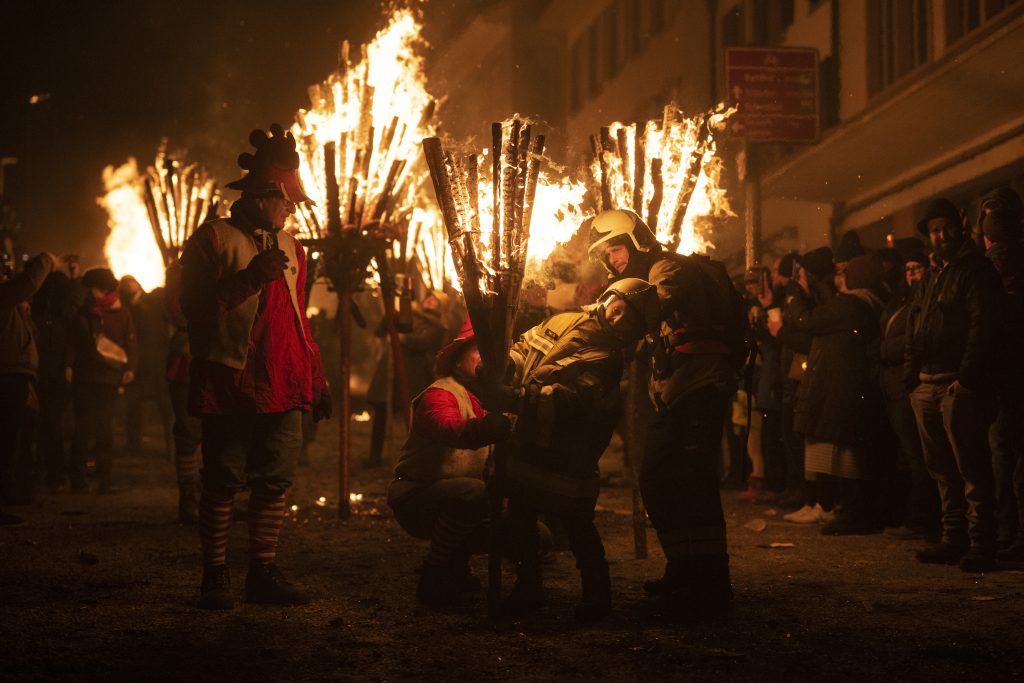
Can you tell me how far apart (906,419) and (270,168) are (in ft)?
16.6

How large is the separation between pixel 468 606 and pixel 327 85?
643 cm

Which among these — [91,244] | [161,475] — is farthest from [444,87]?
[161,475]

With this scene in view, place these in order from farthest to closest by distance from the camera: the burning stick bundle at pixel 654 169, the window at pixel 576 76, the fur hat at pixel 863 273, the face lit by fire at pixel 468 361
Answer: the window at pixel 576 76 → the fur hat at pixel 863 273 → the burning stick bundle at pixel 654 169 → the face lit by fire at pixel 468 361

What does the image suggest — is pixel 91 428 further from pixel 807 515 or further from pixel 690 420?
pixel 690 420

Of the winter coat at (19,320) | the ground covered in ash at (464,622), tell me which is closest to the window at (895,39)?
the ground covered in ash at (464,622)

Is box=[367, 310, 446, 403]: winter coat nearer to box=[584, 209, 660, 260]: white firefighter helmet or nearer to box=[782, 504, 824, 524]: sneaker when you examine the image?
box=[782, 504, 824, 524]: sneaker

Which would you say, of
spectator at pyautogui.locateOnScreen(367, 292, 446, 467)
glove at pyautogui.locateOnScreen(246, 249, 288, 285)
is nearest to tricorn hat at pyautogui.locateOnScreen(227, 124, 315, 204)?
glove at pyautogui.locateOnScreen(246, 249, 288, 285)

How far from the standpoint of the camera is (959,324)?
23.7 feet

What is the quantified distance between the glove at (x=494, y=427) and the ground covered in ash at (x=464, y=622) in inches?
36.4

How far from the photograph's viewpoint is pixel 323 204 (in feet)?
32.6

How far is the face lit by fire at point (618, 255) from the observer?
6574 mm

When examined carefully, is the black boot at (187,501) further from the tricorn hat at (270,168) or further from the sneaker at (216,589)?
the tricorn hat at (270,168)

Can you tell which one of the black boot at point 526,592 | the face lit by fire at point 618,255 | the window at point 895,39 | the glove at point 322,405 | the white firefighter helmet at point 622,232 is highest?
the window at point 895,39

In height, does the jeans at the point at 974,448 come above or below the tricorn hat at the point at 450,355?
below
